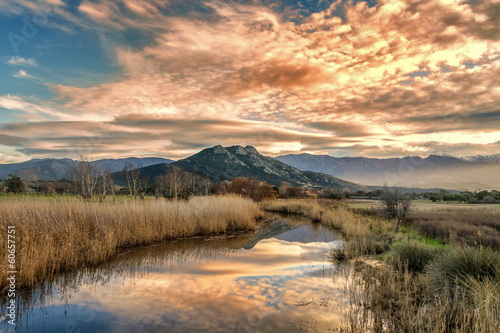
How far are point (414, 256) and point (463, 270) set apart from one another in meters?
2.67

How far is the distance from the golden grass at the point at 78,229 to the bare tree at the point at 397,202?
37.5ft

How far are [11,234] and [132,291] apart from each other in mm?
4915

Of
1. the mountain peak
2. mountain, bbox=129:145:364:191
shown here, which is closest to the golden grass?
mountain, bbox=129:145:364:191

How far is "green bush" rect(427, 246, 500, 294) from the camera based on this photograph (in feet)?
19.4

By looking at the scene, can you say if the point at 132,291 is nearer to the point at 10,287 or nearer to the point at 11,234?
the point at 10,287

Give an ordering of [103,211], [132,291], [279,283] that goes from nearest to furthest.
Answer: [132,291] < [279,283] < [103,211]

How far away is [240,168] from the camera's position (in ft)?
A: 483

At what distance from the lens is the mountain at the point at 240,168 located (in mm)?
127312

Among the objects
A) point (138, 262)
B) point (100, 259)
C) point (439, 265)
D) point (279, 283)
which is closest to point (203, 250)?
point (138, 262)

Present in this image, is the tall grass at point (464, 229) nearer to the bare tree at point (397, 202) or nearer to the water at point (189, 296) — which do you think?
the bare tree at point (397, 202)

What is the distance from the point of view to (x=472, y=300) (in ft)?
17.8

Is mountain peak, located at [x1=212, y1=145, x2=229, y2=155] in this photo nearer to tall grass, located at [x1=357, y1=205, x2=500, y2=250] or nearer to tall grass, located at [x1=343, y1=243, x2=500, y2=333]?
tall grass, located at [x1=357, y1=205, x2=500, y2=250]

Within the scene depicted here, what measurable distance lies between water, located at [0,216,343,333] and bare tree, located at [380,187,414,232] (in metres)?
7.63

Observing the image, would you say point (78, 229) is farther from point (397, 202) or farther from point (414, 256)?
point (397, 202)
